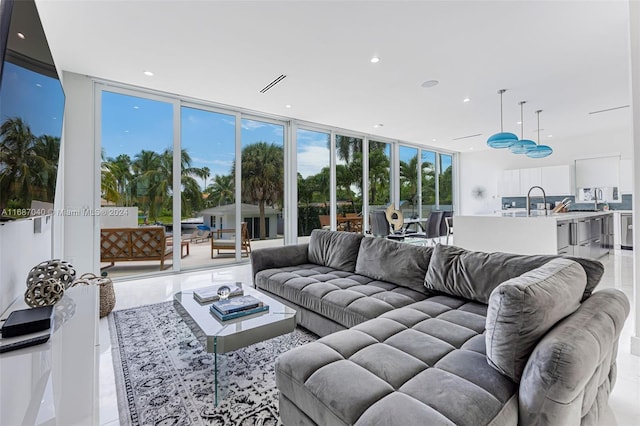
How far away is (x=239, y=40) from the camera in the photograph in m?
3.27

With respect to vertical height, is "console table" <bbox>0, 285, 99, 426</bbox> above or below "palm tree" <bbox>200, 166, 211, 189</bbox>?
below

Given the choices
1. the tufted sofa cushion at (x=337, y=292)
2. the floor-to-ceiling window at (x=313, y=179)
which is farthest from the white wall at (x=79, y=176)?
the floor-to-ceiling window at (x=313, y=179)

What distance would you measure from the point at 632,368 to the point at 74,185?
607cm

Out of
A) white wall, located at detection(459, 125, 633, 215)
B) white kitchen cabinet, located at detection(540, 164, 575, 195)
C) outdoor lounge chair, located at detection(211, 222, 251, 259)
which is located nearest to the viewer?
outdoor lounge chair, located at detection(211, 222, 251, 259)

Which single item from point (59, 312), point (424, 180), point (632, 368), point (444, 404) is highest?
point (424, 180)

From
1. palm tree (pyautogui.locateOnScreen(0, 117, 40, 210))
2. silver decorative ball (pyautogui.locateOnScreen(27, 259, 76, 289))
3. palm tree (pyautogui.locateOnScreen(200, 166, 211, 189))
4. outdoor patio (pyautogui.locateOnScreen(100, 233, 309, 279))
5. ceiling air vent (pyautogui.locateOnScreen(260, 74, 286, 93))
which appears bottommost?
outdoor patio (pyautogui.locateOnScreen(100, 233, 309, 279))

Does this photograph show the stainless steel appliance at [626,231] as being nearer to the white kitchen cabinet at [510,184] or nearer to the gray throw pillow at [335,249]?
the white kitchen cabinet at [510,184]

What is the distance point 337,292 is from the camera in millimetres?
2400

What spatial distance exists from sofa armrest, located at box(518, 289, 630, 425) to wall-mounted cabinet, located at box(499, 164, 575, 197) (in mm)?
8809

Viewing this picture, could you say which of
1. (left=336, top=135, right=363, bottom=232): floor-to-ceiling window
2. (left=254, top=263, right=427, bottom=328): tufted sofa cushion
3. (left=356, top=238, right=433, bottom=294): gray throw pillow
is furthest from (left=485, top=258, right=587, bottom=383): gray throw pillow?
(left=336, top=135, right=363, bottom=232): floor-to-ceiling window

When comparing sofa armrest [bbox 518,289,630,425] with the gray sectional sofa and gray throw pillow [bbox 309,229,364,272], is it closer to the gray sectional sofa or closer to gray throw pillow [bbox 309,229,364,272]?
the gray sectional sofa

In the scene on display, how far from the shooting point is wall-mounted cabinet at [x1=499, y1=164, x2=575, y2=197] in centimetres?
810

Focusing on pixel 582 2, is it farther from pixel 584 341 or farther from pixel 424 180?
pixel 424 180

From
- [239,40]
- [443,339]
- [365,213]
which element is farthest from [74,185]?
[365,213]
